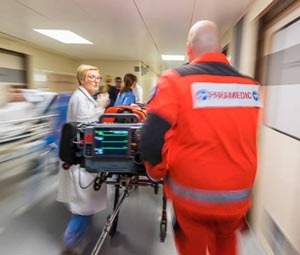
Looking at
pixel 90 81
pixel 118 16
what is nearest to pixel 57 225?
pixel 90 81

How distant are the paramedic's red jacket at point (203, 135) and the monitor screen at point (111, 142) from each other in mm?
180

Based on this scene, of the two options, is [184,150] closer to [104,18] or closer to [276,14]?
[276,14]

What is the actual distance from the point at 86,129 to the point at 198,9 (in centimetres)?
215

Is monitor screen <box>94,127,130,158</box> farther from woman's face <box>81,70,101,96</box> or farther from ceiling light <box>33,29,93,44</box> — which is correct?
ceiling light <box>33,29,93,44</box>

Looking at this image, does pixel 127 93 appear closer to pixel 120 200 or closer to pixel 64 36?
pixel 64 36

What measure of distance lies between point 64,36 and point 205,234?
439 centimetres

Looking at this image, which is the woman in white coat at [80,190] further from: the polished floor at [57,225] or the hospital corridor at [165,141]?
the polished floor at [57,225]

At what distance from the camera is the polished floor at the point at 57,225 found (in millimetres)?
2139

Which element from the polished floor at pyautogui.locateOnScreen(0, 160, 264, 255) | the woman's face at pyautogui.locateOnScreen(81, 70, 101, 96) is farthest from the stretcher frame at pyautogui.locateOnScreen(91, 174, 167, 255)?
the woman's face at pyautogui.locateOnScreen(81, 70, 101, 96)

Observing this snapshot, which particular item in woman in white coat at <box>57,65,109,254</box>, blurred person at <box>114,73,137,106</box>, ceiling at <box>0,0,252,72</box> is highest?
ceiling at <box>0,0,252,72</box>

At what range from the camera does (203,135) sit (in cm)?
114

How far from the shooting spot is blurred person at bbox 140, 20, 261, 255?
1138 millimetres

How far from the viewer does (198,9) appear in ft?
9.53

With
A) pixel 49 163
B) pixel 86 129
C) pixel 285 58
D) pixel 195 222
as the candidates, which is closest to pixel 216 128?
pixel 195 222
